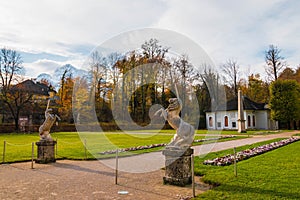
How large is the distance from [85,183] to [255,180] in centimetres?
440

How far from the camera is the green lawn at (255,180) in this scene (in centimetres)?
536

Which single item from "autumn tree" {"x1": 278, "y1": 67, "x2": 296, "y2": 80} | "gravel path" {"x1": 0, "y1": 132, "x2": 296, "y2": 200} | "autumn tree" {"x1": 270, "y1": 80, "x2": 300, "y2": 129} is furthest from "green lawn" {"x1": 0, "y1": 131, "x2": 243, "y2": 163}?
"autumn tree" {"x1": 278, "y1": 67, "x2": 296, "y2": 80}

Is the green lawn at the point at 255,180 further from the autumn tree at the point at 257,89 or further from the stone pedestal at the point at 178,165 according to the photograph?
the autumn tree at the point at 257,89

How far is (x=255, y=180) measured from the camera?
6516 mm

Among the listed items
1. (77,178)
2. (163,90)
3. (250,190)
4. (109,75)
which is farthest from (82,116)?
(250,190)

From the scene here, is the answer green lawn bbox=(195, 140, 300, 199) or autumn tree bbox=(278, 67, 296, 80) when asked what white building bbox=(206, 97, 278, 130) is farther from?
green lawn bbox=(195, 140, 300, 199)

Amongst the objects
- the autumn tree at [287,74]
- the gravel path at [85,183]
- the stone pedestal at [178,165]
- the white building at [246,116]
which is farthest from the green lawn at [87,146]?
the autumn tree at [287,74]

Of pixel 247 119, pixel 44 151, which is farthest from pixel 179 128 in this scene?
pixel 247 119

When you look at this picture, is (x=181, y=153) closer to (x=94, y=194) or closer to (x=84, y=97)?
(x=94, y=194)

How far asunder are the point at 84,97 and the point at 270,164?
10.3 m

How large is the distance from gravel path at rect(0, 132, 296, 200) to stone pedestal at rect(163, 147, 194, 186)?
0.25m

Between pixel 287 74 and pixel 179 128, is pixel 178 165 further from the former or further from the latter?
pixel 287 74

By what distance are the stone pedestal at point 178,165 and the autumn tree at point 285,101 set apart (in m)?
31.9

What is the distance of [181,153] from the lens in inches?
250
